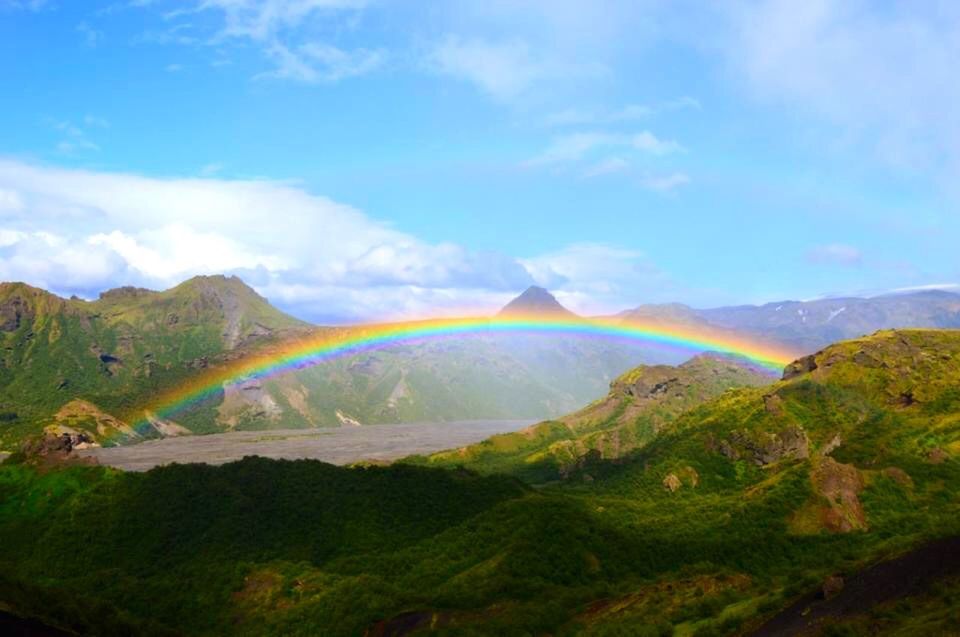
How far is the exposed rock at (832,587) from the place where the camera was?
2249 inches

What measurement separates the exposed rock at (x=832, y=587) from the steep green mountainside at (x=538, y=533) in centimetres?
23

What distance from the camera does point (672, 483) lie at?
566 feet

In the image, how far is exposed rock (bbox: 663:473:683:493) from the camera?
17086cm

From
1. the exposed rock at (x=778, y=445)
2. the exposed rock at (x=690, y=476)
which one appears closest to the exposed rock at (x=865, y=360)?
the exposed rock at (x=778, y=445)

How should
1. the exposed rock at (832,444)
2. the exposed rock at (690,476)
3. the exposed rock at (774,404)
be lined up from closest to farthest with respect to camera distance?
1. the exposed rock at (832,444)
2. the exposed rock at (690,476)
3. the exposed rock at (774,404)

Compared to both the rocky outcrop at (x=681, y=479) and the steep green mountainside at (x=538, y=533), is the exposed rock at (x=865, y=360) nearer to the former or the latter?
the steep green mountainside at (x=538, y=533)

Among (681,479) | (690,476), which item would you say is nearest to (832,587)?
(681,479)

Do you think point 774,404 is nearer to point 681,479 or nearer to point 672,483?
point 681,479

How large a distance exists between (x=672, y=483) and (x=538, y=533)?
71755 mm

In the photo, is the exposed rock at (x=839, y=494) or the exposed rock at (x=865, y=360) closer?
the exposed rock at (x=839, y=494)

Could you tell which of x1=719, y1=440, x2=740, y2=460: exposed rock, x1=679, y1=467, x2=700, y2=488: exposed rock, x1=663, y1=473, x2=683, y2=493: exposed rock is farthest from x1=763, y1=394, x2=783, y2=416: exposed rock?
x1=663, y1=473, x2=683, y2=493: exposed rock

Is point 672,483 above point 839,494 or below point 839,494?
below

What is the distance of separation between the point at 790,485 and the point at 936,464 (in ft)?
105

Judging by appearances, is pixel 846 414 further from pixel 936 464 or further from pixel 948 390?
pixel 936 464
